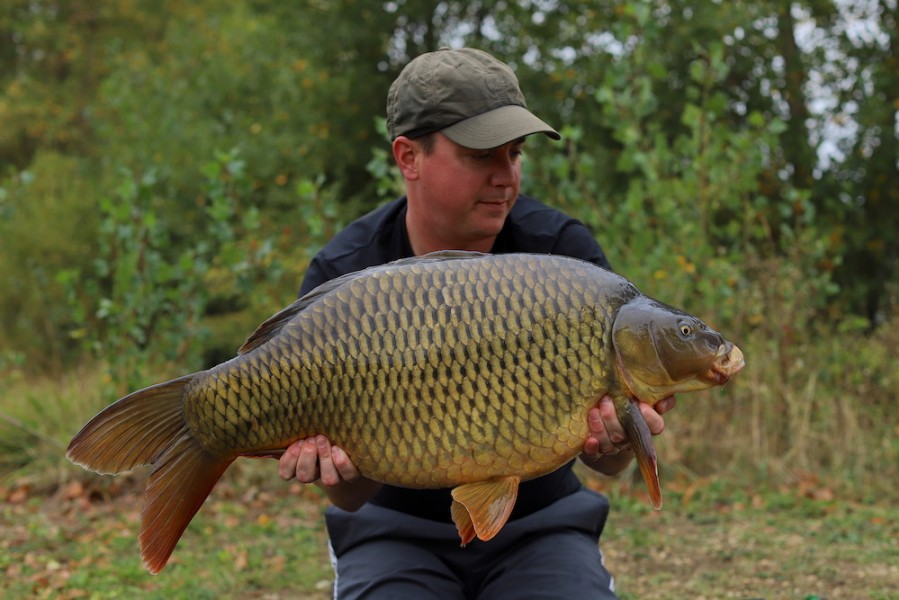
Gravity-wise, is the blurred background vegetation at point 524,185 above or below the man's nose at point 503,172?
below

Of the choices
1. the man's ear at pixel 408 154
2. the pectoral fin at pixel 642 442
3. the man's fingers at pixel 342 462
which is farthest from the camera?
the man's ear at pixel 408 154

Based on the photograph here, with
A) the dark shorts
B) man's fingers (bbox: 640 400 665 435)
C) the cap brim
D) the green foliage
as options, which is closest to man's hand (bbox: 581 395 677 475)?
man's fingers (bbox: 640 400 665 435)

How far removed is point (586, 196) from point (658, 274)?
542 millimetres

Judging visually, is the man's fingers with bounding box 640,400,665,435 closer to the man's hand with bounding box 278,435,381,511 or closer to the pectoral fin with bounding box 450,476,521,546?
the pectoral fin with bounding box 450,476,521,546

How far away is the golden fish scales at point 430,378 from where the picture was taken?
1742 mm

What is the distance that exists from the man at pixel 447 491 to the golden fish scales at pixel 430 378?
0.26 meters

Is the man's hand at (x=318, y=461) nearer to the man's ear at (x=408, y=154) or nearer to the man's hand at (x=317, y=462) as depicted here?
the man's hand at (x=317, y=462)

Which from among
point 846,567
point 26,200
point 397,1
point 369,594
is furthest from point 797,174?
point 369,594

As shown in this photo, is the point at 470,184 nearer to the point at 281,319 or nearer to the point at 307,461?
the point at 281,319

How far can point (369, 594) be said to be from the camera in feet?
6.80

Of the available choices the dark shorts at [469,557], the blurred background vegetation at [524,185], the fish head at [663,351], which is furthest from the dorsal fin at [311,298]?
the blurred background vegetation at [524,185]

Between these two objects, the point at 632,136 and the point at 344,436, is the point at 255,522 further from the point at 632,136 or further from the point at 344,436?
the point at 344,436

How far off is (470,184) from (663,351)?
1.89ft

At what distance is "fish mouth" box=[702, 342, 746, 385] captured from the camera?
5.82 ft
